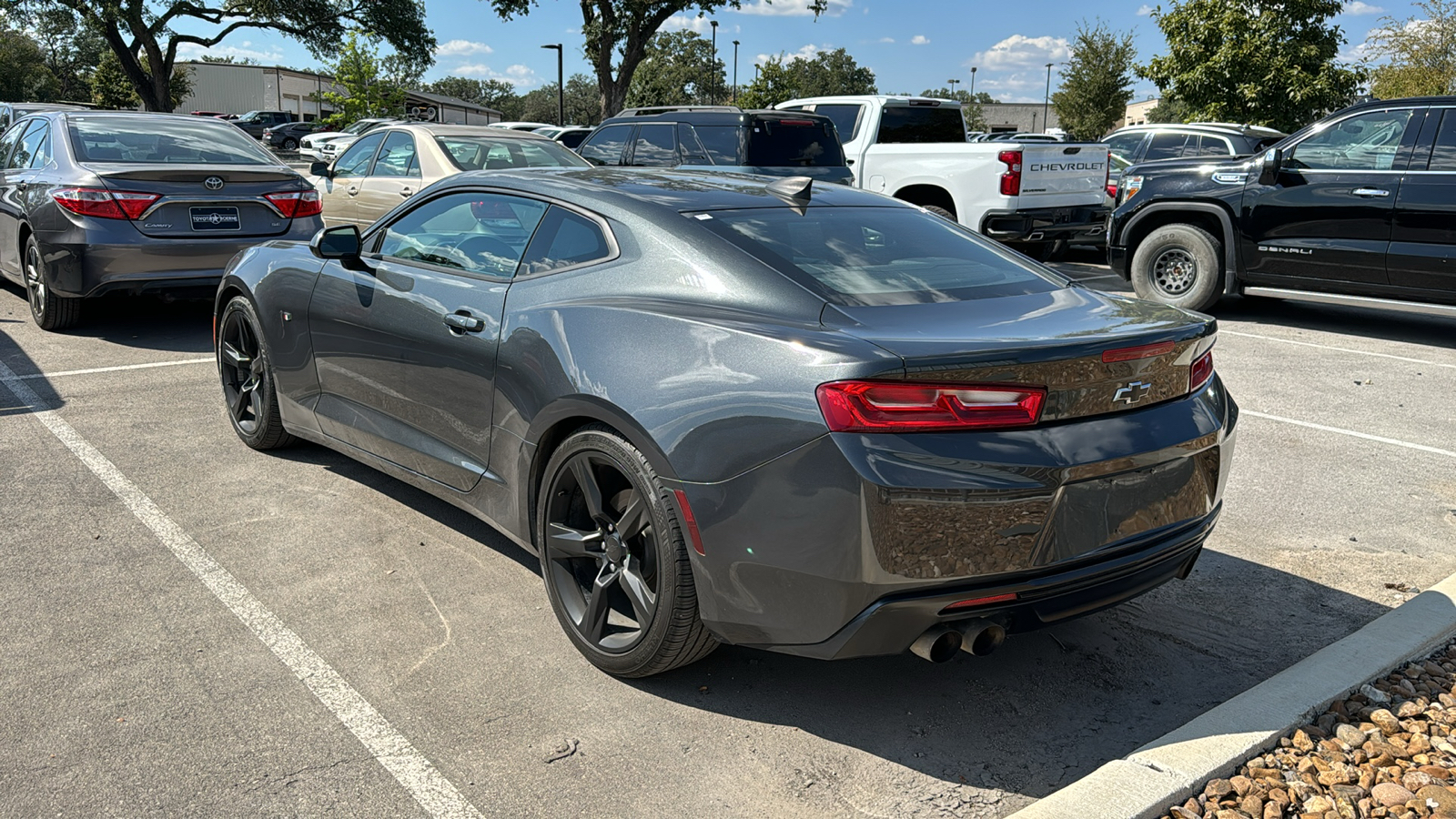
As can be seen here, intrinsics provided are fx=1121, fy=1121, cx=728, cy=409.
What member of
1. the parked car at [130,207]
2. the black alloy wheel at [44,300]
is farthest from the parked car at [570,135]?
the black alloy wheel at [44,300]

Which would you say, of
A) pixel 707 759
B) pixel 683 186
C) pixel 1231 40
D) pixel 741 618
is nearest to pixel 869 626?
pixel 741 618

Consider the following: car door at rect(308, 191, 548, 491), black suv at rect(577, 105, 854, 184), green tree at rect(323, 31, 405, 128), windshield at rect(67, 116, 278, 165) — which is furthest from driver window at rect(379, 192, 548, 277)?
green tree at rect(323, 31, 405, 128)

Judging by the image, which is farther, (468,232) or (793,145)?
(793,145)

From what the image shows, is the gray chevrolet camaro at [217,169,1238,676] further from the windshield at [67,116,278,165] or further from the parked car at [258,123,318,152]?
the parked car at [258,123,318,152]

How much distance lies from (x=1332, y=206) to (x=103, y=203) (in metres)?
9.34

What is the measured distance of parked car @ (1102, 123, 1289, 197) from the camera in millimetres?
13953

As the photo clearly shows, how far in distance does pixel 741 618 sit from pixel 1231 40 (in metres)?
22.5

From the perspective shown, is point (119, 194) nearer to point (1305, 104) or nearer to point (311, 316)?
point (311, 316)

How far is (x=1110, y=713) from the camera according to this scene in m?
3.26

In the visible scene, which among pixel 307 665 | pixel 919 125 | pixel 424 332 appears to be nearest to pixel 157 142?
pixel 424 332

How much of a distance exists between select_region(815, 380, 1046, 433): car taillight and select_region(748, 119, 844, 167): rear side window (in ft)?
28.0

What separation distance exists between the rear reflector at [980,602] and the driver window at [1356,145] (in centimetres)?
805

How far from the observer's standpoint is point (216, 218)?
7.80 m

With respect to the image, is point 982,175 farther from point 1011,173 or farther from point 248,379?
point 248,379
